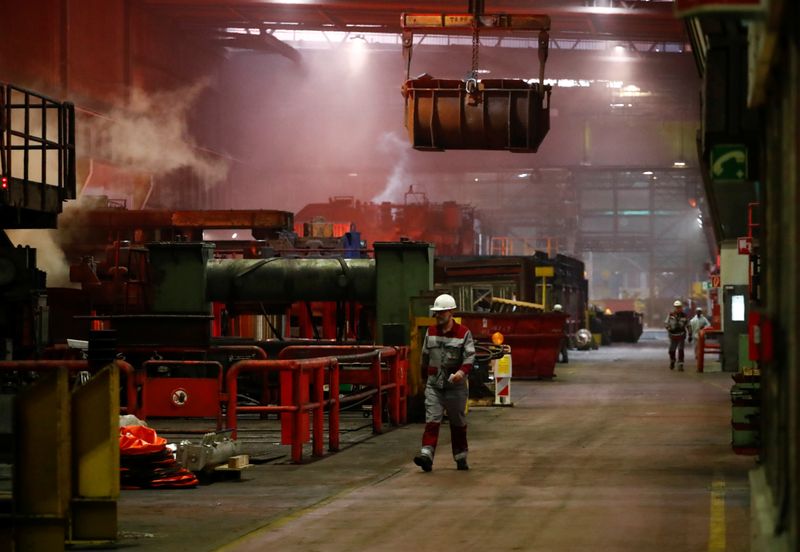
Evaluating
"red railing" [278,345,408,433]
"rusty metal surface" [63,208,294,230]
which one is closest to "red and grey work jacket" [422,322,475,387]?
"red railing" [278,345,408,433]

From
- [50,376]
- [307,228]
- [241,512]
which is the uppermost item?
[307,228]

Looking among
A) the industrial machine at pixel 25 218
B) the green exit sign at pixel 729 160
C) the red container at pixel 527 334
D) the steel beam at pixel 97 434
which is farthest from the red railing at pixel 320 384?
the red container at pixel 527 334

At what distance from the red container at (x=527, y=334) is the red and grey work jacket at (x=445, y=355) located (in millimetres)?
14906

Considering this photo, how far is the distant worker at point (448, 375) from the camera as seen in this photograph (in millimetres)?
13250

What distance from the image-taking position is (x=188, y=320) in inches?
744

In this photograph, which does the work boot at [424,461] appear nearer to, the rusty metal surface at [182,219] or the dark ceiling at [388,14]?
the rusty metal surface at [182,219]

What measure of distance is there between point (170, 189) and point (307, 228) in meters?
13.2

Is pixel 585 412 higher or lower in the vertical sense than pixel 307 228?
lower

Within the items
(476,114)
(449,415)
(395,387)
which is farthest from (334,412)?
(476,114)

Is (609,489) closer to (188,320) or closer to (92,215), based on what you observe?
(188,320)

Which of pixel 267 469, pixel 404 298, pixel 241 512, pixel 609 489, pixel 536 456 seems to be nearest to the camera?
pixel 241 512

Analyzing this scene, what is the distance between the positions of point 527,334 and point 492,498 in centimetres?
1850

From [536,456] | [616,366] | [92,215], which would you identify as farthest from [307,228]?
[536,456]

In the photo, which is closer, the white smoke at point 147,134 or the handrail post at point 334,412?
the handrail post at point 334,412
